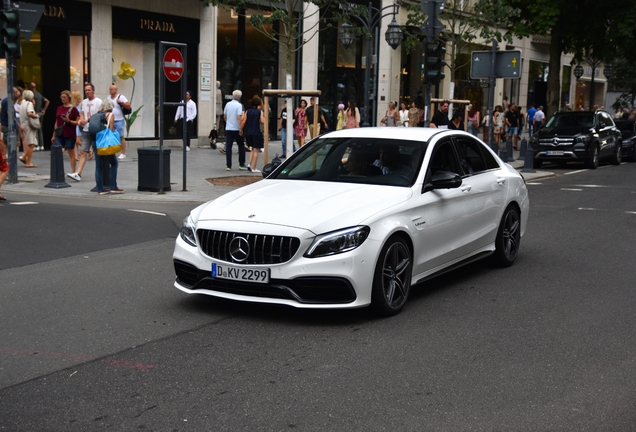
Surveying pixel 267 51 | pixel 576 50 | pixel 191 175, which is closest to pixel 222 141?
pixel 267 51

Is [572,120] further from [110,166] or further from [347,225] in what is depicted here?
[347,225]

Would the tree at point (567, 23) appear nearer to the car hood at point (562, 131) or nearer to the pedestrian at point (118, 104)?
the car hood at point (562, 131)

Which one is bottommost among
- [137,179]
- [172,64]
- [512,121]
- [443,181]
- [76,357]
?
[76,357]

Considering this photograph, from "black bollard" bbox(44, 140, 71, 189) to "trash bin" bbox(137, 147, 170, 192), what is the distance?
4.81 ft

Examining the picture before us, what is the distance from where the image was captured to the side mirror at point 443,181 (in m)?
7.70

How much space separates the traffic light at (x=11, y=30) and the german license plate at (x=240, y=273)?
37.7ft

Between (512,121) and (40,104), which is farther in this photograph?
(512,121)

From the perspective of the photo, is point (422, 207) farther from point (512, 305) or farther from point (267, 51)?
Result: point (267, 51)

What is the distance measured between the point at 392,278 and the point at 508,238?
2.79 m

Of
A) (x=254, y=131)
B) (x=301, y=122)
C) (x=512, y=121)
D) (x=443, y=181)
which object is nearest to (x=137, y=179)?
(x=254, y=131)

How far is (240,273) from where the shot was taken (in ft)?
21.9

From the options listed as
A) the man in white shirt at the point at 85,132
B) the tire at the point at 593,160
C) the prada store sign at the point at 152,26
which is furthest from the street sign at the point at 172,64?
the tire at the point at 593,160

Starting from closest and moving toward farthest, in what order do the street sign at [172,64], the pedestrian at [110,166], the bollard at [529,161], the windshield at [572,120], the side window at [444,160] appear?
the side window at [444,160] < the pedestrian at [110,166] < the street sign at [172,64] < the bollard at [529,161] < the windshield at [572,120]

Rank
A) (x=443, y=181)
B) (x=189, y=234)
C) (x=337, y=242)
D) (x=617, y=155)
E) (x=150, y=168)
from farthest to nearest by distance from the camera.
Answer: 1. (x=617, y=155)
2. (x=150, y=168)
3. (x=443, y=181)
4. (x=189, y=234)
5. (x=337, y=242)
